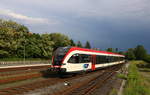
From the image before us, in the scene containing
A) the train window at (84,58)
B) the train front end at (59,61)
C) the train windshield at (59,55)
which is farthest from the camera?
the train window at (84,58)

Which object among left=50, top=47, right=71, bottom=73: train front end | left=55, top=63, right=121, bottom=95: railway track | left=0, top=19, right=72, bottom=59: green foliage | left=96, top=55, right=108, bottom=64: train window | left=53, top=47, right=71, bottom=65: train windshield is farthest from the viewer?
left=0, top=19, right=72, bottom=59: green foliage

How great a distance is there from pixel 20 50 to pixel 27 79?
26.7 metres

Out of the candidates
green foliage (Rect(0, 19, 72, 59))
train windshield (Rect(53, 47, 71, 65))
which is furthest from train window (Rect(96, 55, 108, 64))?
green foliage (Rect(0, 19, 72, 59))

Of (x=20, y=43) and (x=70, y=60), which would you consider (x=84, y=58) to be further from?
(x=20, y=43)

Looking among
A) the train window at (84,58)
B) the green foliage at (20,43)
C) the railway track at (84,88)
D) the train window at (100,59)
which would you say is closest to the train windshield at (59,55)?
the train window at (84,58)

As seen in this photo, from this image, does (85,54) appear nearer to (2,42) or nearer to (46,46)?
(2,42)

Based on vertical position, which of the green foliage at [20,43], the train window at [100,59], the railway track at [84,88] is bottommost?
the railway track at [84,88]

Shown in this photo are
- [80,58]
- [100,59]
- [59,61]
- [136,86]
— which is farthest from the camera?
[100,59]

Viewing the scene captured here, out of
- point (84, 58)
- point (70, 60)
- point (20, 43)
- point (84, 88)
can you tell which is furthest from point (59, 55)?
point (20, 43)

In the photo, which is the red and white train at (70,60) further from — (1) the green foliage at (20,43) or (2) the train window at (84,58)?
(1) the green foliage at (20,43)

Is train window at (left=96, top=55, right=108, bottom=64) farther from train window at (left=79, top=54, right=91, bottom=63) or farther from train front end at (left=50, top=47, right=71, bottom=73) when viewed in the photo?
train front end at (left=50, top=47, right=71, bottom=73)

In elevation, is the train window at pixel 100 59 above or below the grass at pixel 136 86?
above

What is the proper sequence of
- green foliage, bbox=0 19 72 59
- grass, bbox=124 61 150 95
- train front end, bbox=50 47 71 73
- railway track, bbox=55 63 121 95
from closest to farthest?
1. grass, bbox=124 61 150 95
2. railway track, bbox=55 63 121 95
3. train front end, bbox=50 47 71 73
4. green foliage, bbox=0 19 72 59

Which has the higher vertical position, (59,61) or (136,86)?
(59,61)
